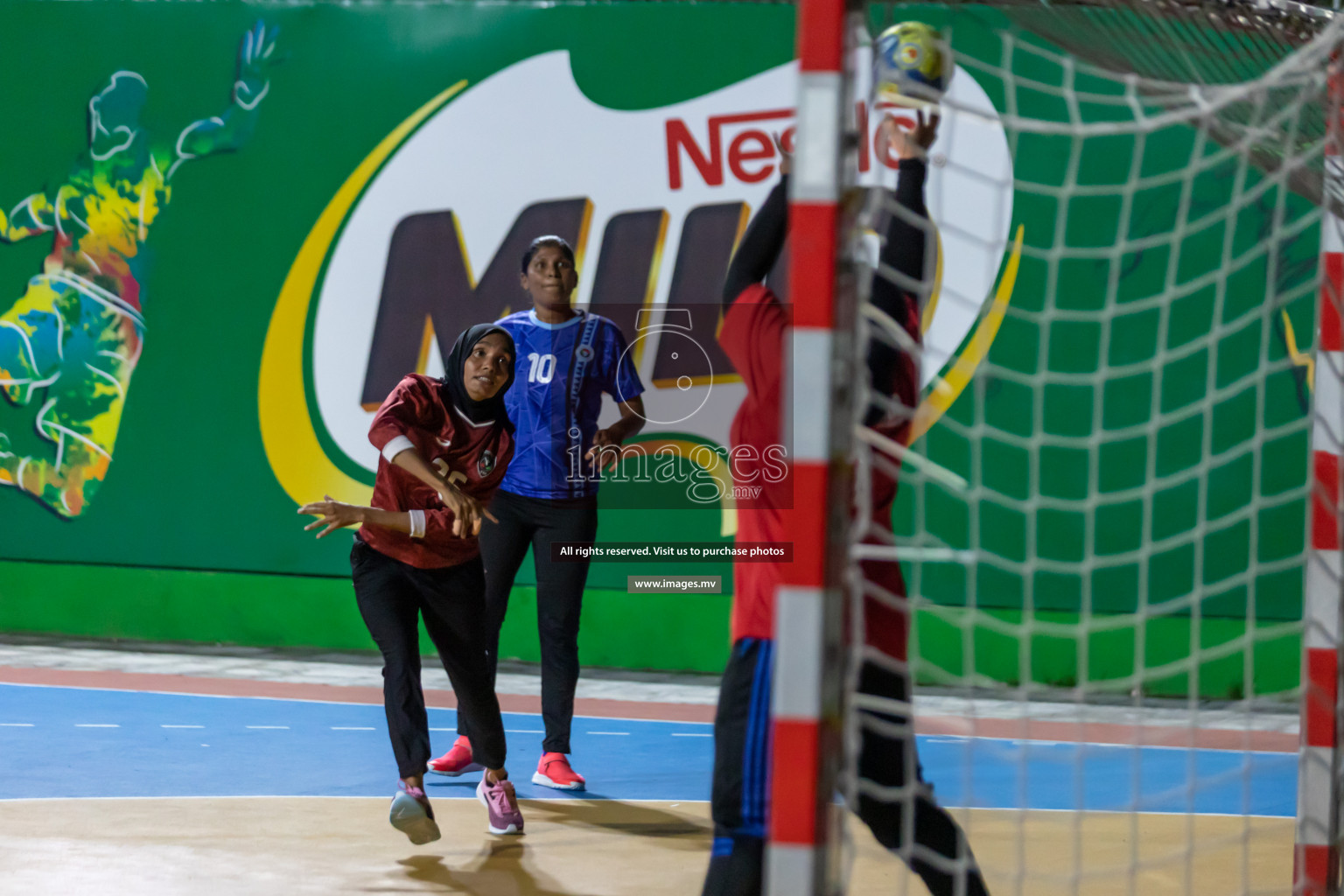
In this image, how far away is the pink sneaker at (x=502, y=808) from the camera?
491 cm

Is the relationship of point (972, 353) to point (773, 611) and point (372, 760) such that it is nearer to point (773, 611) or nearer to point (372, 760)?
point (372, 760)

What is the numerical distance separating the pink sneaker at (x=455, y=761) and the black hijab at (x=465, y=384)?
1.59 meters

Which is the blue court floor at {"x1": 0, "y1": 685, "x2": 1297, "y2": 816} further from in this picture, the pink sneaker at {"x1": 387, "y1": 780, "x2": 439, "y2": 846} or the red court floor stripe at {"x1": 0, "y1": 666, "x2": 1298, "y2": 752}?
the pink sneaker at {"x1": 387, "y1": 780, "x2": 439, "y2": 846}

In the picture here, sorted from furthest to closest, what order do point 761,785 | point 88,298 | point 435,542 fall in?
Answer: point 88,298 → point 435,542 → point 761,785

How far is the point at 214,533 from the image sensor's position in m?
8.52

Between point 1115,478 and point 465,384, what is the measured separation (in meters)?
4.23

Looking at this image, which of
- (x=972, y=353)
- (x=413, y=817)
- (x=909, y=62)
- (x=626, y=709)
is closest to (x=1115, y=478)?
(x=972, y=353)

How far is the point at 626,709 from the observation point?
708 cm

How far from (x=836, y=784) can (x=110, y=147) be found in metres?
7.51

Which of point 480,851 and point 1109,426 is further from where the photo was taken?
point 1109,426

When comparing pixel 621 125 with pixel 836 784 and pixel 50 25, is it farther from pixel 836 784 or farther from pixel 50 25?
pixel 836 784

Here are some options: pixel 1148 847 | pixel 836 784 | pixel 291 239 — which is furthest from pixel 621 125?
pixel 836 784

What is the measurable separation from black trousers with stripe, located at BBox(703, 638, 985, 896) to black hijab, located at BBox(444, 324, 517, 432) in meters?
2.19

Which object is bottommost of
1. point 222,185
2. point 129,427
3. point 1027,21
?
point 129,427
